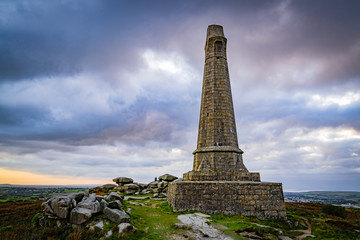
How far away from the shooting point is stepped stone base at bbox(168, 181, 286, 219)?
38.7 ft

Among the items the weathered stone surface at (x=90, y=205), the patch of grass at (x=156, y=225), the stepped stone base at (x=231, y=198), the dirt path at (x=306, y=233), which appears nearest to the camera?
the patch of grass at (x=156, y=225)

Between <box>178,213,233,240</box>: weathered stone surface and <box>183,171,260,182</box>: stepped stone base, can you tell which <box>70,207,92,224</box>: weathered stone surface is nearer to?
<box>178,213,233,240</box>: weathered stone surface

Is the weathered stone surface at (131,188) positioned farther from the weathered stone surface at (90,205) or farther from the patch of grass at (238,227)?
the patch of grass at (238,227)

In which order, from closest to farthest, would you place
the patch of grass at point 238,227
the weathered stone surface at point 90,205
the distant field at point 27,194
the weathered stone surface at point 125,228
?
the weathered stone surface at point 125,228
the patch of grass at point 238,227
the weathered stone surface at point 90,205
the distant field at point 27,194

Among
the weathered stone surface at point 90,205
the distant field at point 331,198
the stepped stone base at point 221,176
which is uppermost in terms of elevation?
the stepped stone base at point 221,176

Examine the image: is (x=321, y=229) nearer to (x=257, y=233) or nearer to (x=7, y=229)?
(x=257, y=233)

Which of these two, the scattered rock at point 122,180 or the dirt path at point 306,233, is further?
the scattered rock at point 122,180

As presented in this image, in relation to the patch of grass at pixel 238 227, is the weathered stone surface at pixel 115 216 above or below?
above

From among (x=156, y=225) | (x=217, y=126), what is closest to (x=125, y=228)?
(x=156, y=225)

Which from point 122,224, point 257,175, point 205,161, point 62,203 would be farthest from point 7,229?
point 257,175

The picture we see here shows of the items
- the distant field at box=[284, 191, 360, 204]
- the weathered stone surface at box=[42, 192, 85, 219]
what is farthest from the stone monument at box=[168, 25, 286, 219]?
the distant field at box=[284, 191, 360, 204]

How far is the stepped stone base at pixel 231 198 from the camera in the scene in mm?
11781

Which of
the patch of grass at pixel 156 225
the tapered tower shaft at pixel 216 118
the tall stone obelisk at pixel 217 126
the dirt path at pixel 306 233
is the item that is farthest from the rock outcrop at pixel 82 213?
the dirt path at pixel 306 233

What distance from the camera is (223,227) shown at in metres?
9.22
